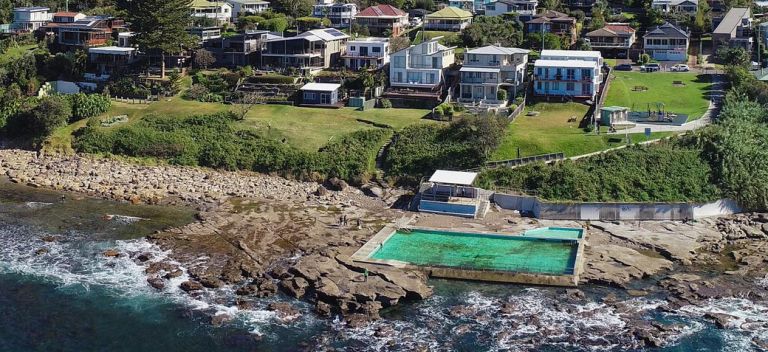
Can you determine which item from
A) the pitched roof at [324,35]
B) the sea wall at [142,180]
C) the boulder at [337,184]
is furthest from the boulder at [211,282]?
the pitched roof at [324,35]

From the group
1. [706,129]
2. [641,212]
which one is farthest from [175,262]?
[706,129]

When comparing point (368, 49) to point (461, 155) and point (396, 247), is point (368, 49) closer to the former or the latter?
point (461, 155)

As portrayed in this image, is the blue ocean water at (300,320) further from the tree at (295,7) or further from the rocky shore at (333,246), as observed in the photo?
the tree at (295,7)

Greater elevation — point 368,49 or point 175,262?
point 368,49

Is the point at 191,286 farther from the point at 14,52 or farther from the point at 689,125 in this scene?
the point at 14,52

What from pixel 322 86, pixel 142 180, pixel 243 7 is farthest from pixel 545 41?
pixel 142 180
